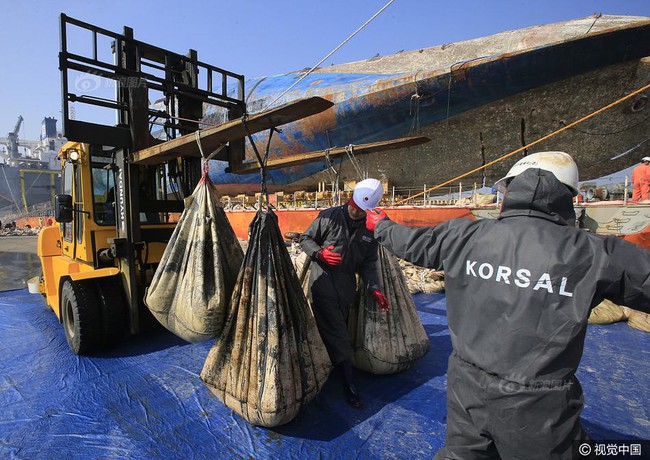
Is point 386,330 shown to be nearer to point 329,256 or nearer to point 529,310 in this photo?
point 329,256

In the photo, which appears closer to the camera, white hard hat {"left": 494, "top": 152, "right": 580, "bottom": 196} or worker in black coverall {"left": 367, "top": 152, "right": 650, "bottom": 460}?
worker in black coverall {"left": 367, "top": 152, "right": 650, "bottom": 460}

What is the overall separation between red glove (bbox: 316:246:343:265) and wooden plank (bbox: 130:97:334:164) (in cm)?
102

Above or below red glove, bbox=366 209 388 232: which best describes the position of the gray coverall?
below

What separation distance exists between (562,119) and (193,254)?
10589 mm

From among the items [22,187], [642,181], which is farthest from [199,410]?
[22,187]

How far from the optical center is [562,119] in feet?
29.8

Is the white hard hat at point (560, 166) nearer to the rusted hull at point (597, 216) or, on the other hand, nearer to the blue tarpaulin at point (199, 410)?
the blue tarpaulin at point (199, 410)

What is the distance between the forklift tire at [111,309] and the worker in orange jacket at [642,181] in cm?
837

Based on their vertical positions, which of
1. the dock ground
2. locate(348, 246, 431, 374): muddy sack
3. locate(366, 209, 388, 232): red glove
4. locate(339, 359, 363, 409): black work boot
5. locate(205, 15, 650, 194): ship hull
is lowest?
the dock ground

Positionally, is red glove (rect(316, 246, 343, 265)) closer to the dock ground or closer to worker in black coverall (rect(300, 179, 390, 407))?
worker in black coverall (rect(300, 179, 390, 407))

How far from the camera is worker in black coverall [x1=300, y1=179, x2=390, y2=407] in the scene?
257cm

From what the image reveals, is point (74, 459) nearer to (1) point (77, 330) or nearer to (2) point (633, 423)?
(1) point (77, 330)

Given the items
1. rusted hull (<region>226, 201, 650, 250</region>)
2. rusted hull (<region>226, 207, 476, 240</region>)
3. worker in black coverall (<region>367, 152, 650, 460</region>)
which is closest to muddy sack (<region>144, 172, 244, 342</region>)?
worker in black coverall (<region>367, 152, 650, 460</region>)

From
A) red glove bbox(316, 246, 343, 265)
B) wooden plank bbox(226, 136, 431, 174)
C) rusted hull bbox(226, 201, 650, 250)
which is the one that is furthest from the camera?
rusted hull bbox(226, 201, 650, 250)
